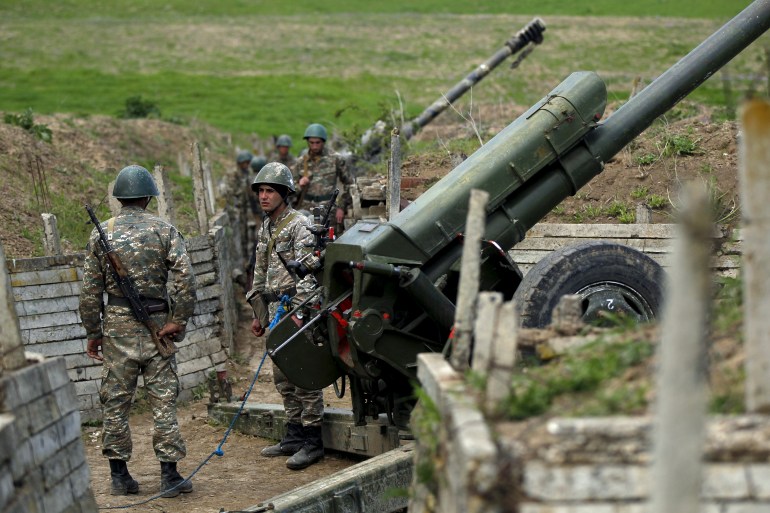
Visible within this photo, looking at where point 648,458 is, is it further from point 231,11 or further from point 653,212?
point 231,11

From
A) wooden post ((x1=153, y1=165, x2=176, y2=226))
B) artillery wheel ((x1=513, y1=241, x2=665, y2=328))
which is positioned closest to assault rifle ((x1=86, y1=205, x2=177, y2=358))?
artillery wheel ((x1=513, y1=241, x2=665, y2=328))

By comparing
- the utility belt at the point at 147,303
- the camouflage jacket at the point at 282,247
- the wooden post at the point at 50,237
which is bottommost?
the utility belt at the point at 147,303

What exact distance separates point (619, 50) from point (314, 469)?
35.4 metres

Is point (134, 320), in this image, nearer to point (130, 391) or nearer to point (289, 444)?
point (130, 391)

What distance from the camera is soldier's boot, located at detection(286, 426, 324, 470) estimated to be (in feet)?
29.2

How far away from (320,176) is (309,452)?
585cm

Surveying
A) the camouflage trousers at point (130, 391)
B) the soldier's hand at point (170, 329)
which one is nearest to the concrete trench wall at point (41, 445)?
the camouflage trousers at point (130, 391)

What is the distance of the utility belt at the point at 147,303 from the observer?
8.17m

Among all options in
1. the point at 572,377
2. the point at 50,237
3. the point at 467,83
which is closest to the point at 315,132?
the point at 467,83

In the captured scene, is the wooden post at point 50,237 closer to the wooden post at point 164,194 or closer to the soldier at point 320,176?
the wooden post at point 164,194

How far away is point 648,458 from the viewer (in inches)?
153

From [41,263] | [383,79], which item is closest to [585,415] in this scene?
[41,263]

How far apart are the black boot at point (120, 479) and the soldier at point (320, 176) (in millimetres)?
6249

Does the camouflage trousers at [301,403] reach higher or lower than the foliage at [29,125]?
lower
